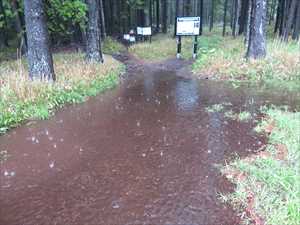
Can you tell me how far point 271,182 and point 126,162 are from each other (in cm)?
203

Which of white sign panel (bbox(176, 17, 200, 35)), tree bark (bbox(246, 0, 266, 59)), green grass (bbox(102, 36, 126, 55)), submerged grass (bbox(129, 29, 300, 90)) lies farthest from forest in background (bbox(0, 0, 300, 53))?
white sign panel (bbox(176, 17, 200, 35))

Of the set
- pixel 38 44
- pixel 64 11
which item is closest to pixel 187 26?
pixel 64 11

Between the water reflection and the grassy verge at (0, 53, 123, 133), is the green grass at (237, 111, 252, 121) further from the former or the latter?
the grassy verge at (0, 53, 123, 133)

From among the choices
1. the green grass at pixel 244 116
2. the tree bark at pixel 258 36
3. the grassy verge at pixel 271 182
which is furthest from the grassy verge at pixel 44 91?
the tree bark at pixel 258 36

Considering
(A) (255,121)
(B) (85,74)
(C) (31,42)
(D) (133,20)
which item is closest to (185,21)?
(B) (85,74)

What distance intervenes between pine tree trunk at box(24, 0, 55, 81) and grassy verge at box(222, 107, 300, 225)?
5764mm

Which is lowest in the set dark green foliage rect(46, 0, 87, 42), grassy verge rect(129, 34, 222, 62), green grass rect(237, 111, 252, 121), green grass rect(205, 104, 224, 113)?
grassy verge rect(129, 34, 222, 62)

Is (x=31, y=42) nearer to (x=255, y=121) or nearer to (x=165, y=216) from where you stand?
(x=255, y=121)

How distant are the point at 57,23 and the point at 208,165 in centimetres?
1125

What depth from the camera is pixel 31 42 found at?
8039 mm

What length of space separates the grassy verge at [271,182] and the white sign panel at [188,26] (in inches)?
379

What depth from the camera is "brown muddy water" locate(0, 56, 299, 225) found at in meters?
3.39

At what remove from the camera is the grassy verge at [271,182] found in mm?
3189

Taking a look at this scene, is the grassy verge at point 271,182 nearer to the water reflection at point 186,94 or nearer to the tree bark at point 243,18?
the water reflection at point 186,94
